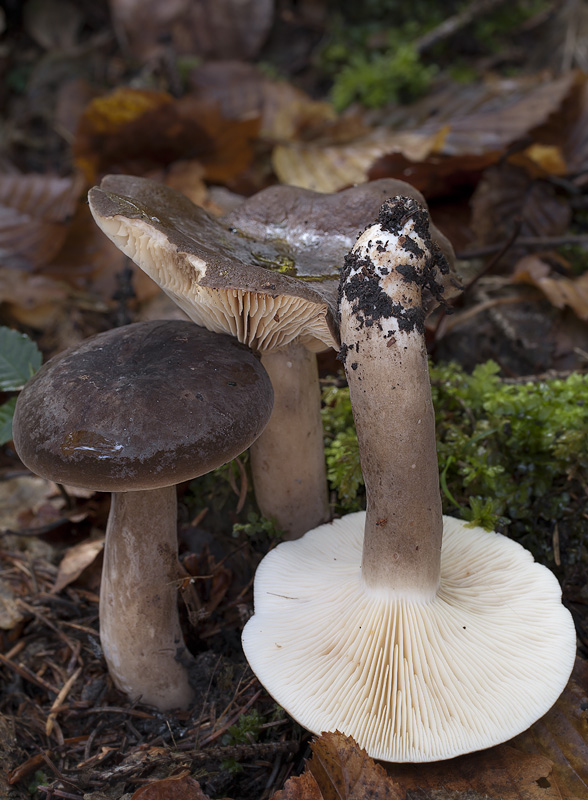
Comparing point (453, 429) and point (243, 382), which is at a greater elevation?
point (243, 382)

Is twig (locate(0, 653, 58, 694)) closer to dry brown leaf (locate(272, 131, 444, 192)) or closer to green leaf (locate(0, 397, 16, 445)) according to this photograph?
green leaf (locate(0, 397, 16, 445))

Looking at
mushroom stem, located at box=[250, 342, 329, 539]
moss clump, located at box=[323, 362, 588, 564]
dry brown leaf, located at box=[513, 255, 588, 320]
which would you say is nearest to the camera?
mushroom stem, located at box=[250, 342, 329, 539]

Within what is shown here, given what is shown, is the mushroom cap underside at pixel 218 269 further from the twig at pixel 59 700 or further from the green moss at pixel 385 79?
the green moss at pixel 385 79

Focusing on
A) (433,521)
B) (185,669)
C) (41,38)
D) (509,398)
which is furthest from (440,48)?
(185,669)

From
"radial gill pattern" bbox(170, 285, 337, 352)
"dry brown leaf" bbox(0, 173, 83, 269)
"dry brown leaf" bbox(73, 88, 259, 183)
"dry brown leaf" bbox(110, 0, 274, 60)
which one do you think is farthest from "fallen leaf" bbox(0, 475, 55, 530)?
"dry brown leaf" bbox(110, 0, 274, 60)

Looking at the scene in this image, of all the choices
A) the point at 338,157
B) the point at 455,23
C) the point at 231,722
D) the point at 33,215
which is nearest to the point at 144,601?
the point at 231,722

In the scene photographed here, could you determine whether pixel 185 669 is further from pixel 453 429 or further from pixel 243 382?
pixel 453 429

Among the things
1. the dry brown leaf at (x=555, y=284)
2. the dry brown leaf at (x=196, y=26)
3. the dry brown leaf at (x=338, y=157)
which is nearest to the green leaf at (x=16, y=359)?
the dry brown leaf at (x=338, y=157)
